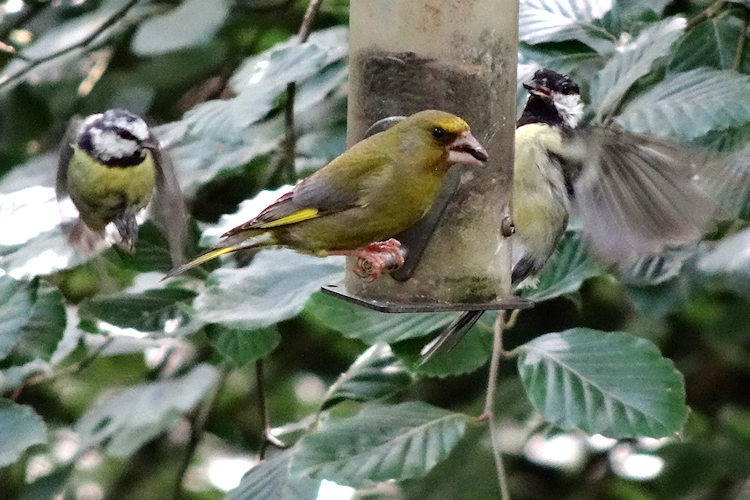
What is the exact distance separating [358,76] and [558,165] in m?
0.54

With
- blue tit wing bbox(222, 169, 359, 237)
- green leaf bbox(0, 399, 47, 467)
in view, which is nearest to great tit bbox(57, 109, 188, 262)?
green leaf bbox(0, 399, 47, 467)

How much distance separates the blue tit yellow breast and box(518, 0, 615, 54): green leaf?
116cm

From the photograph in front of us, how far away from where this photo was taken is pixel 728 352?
13.3 feet

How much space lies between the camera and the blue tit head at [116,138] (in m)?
3.05

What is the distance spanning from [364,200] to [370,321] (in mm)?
330

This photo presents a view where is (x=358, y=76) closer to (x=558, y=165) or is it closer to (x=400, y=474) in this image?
(x=558, y=165)

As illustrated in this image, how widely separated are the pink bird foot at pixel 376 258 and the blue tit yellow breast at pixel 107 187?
0.96 m

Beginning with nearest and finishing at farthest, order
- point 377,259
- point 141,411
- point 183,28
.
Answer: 1. point 377,259
2. point 141,411
3. point 183,28

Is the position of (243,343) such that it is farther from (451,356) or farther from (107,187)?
(107,187)

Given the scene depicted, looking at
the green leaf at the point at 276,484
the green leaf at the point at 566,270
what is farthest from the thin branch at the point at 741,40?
the green leaf at the point at 276,484

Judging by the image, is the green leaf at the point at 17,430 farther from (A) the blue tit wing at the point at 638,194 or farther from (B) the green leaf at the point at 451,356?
(A) the blue tit wing at the point at 638,194

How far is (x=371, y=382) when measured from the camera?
2797 millimetres

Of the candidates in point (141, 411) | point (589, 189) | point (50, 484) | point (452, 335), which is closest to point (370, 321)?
point (452, 335)

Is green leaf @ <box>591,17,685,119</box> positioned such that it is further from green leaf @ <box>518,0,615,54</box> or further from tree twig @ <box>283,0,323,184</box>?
tree twig @ <box>283,0,323,184</box>
